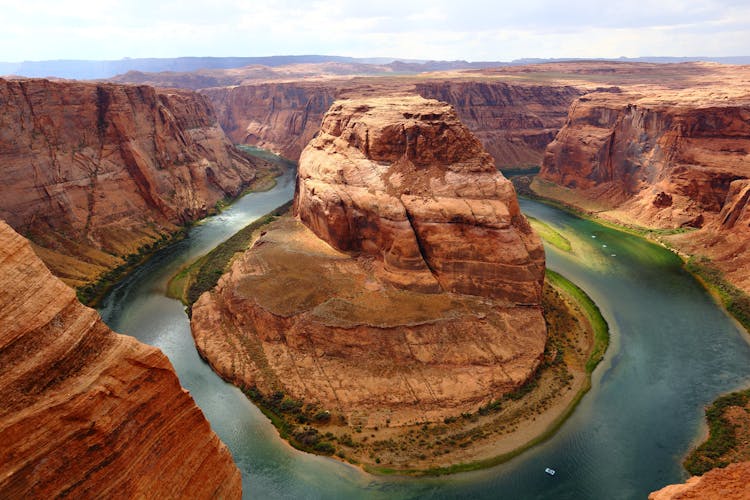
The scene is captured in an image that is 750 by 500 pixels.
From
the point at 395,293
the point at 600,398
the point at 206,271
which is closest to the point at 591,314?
the point at 600,398

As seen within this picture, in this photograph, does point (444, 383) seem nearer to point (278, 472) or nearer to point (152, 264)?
point (278, 472)

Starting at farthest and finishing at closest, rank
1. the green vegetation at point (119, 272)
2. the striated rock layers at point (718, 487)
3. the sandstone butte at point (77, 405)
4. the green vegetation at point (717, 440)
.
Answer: the green vegetation at point (119, 272) → the green vegetation at point (717, 440) → the striated rock layers at point (718, 487) → the sandstone butte at point (77, 405)

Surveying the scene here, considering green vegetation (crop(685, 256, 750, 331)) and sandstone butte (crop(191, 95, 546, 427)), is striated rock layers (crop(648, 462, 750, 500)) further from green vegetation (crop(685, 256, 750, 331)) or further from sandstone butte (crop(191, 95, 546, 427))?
green vegetation (crop(685, 256, 750, 331))

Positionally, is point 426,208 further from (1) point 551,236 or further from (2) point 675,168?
(2) point 675,168

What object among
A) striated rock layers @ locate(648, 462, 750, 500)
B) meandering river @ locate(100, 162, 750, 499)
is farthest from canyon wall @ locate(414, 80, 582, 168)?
striated rock layers @ locate(648, 462, 750, 500)

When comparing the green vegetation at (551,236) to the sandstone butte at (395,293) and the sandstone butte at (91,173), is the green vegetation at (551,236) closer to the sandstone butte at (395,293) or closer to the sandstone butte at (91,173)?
the sandstone butte at (395,293)

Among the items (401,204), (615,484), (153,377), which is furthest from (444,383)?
(153,377)

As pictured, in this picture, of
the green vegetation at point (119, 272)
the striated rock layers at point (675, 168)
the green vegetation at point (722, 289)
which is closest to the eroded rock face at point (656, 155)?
the striated rock layers at point (675, 168)
